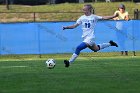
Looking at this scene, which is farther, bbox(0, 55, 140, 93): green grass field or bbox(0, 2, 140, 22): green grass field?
bbox(0, 2, 140, 22): green grass field

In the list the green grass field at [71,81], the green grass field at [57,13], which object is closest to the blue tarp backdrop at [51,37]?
the green grass field at [71,81]

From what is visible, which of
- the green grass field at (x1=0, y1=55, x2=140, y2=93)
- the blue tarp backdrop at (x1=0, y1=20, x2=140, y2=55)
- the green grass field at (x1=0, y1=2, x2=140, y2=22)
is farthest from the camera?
the green grass field at (x1=0, y1=2, x2=140, y2=22)

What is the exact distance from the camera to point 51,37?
2639 cm

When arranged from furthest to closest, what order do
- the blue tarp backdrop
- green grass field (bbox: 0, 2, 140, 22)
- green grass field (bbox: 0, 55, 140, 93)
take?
1. green grass field (bbox: 0, 2, 140, 22)
2. the blue tarp backdrop
3. green grass field (bbox: 0, 55, 140, 93)

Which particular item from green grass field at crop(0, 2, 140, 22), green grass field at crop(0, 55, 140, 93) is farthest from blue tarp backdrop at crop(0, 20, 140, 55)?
green grass field at crop(0, 2, 140, 22)

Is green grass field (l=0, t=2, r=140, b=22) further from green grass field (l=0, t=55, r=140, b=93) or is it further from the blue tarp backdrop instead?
green grass field (l=0, t=55, r=140, b=93)

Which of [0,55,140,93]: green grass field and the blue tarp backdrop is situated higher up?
[0,55,140,93]: green grass field

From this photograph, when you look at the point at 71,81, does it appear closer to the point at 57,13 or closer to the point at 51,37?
the point at 51,37

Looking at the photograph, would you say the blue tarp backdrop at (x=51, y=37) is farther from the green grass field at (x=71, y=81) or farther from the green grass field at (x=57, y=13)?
the green grass field at (x=57, y=13)

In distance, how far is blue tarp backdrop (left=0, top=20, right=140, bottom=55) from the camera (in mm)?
26172

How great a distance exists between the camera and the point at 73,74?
15359mm

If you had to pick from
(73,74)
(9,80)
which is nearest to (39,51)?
(73,74)

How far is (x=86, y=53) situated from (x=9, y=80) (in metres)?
13.4

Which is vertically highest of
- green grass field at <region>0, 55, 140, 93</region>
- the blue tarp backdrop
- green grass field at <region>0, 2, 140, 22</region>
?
green grass field at <region>0, 55, 140, 93</region>
